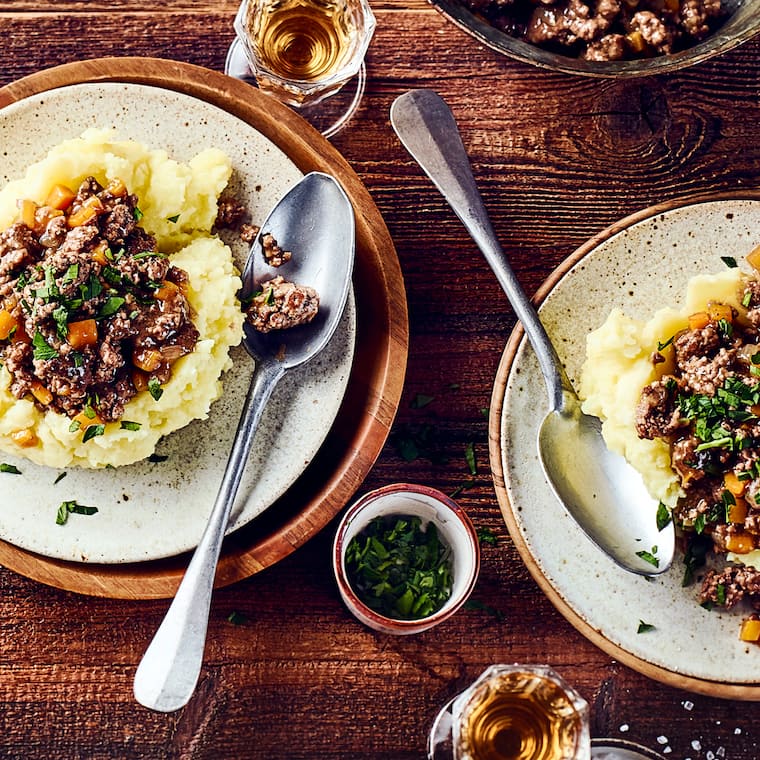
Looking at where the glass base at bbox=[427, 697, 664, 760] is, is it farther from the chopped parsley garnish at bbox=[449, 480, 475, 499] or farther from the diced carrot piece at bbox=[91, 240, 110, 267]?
the diced carrot piece at bbox=[91, 240, 110, 267]

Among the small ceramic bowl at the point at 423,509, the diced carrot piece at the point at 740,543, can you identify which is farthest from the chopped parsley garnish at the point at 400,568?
the diced carrot piece at the point at 740,543

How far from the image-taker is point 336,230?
3.26 m

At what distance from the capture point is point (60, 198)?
10.1 feet

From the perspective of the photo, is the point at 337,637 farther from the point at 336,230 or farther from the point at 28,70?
the point at 28,70

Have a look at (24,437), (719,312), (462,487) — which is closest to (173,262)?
(24,437)

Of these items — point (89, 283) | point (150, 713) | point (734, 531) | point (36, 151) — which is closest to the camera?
point (89, 283)

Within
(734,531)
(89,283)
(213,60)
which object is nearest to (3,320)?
(89,283)

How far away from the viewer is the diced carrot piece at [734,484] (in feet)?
9.82

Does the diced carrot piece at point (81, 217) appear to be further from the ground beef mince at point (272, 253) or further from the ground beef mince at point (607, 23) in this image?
the ground beef mince at point (607, 23)

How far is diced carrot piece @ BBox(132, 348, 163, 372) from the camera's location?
3016 millimetres

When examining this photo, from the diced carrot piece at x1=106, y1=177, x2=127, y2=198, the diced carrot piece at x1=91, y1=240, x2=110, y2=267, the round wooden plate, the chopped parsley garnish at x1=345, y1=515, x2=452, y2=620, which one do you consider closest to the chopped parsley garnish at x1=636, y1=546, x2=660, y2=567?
the chopped parsley garnish at x1=345, y1=515, x2=452, y2=620

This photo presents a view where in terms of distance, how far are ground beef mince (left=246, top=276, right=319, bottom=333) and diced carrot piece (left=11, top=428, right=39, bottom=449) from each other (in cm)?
89

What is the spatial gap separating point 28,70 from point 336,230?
1.55 m

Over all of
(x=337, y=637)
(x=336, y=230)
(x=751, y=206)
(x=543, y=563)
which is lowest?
(x=337, y=637)
